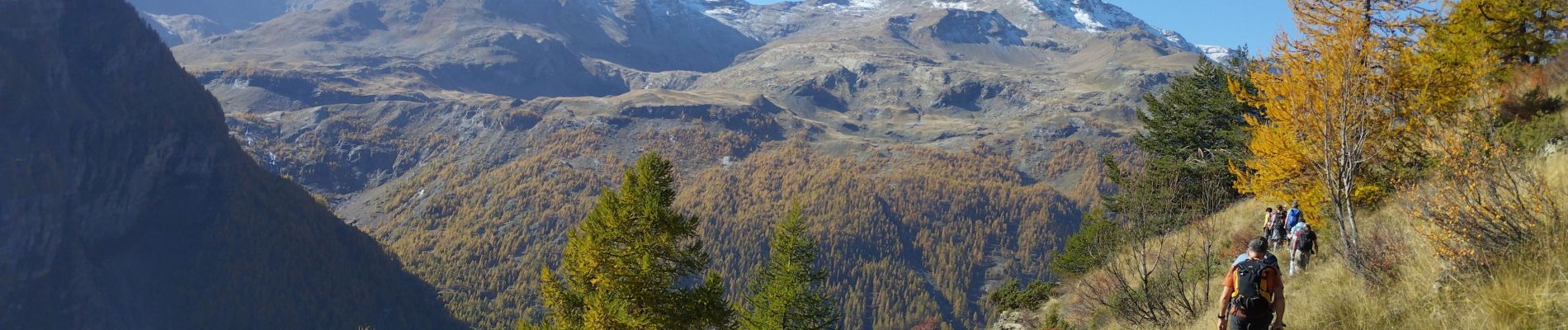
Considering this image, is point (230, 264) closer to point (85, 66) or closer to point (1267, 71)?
point (85, 66)

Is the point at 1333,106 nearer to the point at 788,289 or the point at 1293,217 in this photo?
the point at 1293,217

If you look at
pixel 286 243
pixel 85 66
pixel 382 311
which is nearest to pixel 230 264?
pixel 286 243

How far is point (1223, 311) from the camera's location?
841 centimetres

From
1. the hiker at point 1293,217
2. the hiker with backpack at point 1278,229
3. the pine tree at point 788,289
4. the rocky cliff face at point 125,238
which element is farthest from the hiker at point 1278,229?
the rocky cliff face at point 125,238

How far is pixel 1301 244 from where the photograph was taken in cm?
1352

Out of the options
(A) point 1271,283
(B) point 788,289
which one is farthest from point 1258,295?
(B) point 788,289

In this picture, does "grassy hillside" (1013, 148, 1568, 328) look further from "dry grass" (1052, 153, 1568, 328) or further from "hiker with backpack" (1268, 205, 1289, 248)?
"hiker with backpack" (1268, 205, 1289, 248)

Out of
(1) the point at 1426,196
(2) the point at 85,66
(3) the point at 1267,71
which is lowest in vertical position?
(2) the point at 85,66

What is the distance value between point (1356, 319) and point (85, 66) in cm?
27182

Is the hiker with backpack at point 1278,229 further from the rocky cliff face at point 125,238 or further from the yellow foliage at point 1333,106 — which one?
the rocky cliff face at point 125,238

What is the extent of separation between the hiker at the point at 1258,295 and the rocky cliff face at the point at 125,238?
18373cm

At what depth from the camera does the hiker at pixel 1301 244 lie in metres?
13.4

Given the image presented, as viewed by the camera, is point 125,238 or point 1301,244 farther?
point 125,238

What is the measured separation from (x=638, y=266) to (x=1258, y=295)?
1164 centimetres
